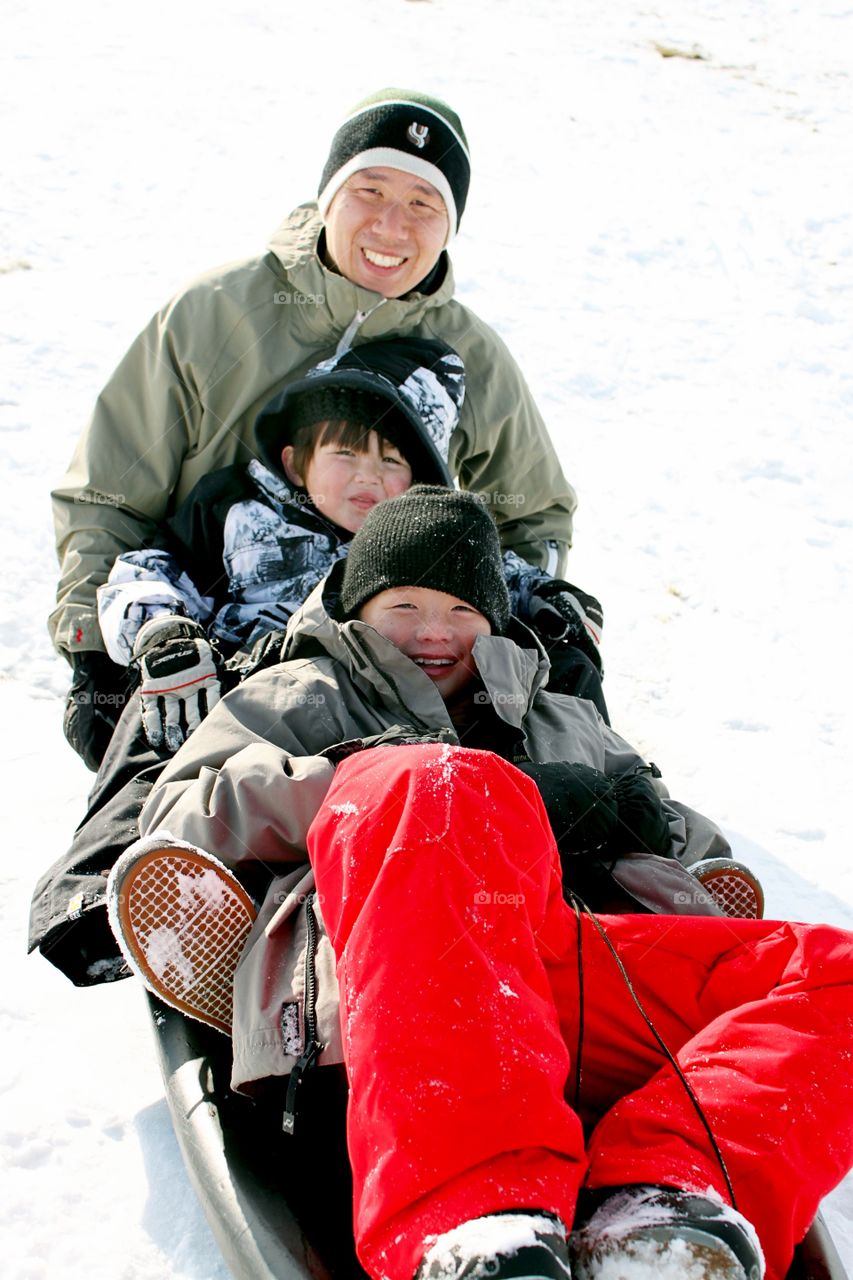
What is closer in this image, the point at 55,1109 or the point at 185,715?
the point at 55,1109

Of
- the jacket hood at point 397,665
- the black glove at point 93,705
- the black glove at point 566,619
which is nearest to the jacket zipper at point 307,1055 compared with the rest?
the jacket hood at point 397,665

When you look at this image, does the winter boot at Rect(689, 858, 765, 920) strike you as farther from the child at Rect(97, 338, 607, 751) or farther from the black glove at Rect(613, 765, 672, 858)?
the child at Rect(97, 338, 607, 751)

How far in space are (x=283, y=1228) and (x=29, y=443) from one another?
395 cm

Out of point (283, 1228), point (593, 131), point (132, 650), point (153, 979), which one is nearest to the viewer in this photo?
point (283, 1228)

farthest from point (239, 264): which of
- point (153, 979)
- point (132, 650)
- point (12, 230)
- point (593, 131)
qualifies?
point (593, 131)

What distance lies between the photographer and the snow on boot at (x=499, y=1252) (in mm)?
1090

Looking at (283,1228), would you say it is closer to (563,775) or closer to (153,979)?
Answer: (153,979)

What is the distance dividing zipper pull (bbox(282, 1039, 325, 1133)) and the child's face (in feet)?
4.56

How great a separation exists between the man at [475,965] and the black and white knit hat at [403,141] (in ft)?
3.71

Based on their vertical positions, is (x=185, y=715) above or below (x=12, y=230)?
below

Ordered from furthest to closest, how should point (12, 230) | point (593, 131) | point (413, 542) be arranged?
point (593, 131), point (12, 230), point (413, 542)

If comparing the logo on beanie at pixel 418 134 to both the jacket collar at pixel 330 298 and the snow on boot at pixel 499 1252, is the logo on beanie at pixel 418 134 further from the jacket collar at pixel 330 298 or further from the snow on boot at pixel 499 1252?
the snow on boot at pixel 499 1252

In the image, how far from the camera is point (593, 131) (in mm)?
8555

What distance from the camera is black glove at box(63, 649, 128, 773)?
2556 mm
